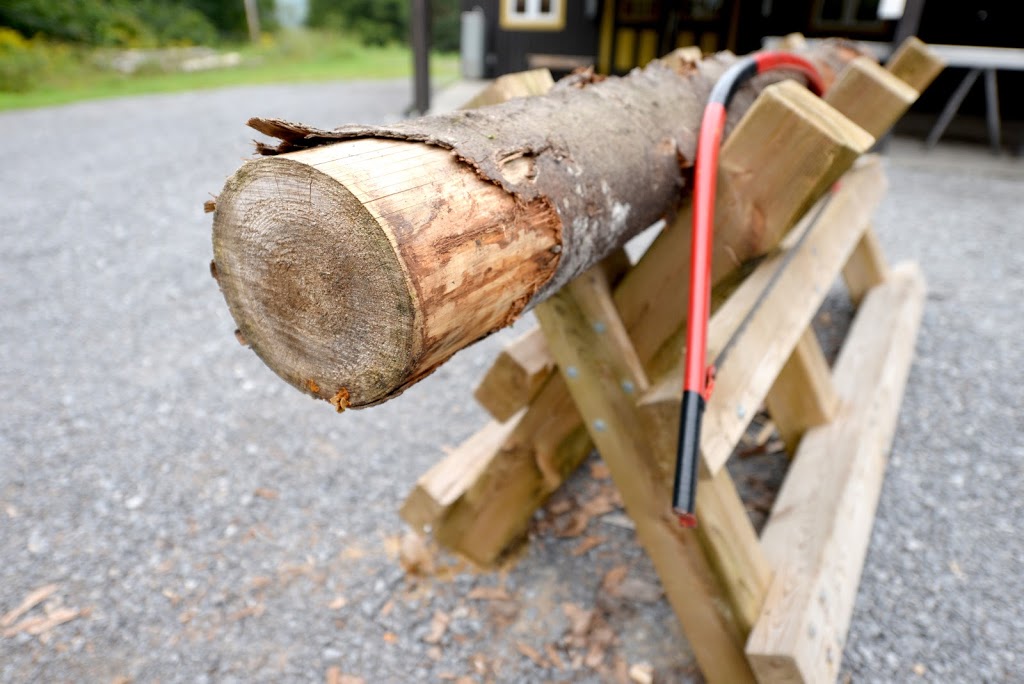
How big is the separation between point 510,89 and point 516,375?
0.79m

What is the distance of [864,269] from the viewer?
3.98 meters

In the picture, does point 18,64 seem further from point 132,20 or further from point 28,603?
point 28,603

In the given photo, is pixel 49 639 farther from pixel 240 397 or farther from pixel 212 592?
pixel 240 397

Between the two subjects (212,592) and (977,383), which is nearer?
(212,592)

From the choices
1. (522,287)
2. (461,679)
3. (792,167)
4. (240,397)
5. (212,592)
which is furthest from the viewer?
(240,397)

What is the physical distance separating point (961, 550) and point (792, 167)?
6.13 ft

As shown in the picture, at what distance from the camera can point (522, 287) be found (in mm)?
1113

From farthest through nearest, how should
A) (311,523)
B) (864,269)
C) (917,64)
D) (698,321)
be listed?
(864,269) → (311,523) → (917,64) → (698,321)

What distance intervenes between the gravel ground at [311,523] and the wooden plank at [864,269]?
36 centimetres

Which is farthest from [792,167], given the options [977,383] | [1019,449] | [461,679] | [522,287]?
[977,383]

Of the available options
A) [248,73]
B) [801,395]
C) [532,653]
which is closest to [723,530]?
[532,653]

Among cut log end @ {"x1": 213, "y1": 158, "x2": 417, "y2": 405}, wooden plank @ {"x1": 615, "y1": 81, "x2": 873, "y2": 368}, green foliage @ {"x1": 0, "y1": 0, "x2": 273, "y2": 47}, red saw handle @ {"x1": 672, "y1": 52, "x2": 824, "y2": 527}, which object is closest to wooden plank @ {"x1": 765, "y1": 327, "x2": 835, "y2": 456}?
wooden plank @ {"x1": 615, "y1": 81, "x2": 873, "y2": 368}

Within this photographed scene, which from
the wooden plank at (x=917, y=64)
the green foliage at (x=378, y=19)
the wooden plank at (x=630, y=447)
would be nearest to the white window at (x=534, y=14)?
the wooden plank at (x=917, y=64)

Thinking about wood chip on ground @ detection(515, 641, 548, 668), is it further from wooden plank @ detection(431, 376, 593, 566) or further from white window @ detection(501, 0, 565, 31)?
white window @ detection(501, 0, 565, 31)
